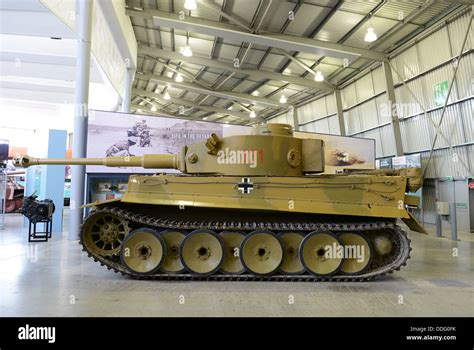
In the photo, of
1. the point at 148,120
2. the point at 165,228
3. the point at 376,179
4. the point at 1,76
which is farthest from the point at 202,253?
the point at 1,76

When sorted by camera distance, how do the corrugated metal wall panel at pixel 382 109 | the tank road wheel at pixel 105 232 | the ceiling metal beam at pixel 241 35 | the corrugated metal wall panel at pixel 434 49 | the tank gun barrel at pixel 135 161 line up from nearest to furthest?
the tank road wheel at pixel 105 232, the tank gun barrel at pixel 135 161, the corrugated metal wall panel at pixel 434 49, the ceiling metal beam at pixel 241 35, the corrugated metal wall panel at pixel 382 109

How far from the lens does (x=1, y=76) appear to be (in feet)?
71.7

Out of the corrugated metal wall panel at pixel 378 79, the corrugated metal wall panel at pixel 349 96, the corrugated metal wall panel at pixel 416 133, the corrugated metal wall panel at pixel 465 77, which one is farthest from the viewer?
the corrugated metal wall panel at pixel 349 96

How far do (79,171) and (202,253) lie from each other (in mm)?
6379

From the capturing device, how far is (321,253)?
7.37m

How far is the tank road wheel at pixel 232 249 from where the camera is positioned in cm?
747

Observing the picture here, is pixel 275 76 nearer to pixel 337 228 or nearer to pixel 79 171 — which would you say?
pixel 79 171

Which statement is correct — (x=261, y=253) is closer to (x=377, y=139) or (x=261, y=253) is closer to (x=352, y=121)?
(x=377, y=139)

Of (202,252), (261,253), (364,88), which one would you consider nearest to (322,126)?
(364,88)

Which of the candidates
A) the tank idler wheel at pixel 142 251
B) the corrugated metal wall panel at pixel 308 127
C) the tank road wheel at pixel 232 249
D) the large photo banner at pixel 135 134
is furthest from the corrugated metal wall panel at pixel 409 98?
the tank idler wheel at pixel 142 251

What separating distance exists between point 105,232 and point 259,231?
3083 mm

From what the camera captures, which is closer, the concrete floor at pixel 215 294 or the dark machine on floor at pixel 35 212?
the concrete floor at pixel 215 294

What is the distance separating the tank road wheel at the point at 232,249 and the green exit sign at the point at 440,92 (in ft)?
45.0

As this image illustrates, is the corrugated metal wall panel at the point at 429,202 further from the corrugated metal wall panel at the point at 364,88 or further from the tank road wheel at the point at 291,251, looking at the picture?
the tank road wheel at the point at 291,251
